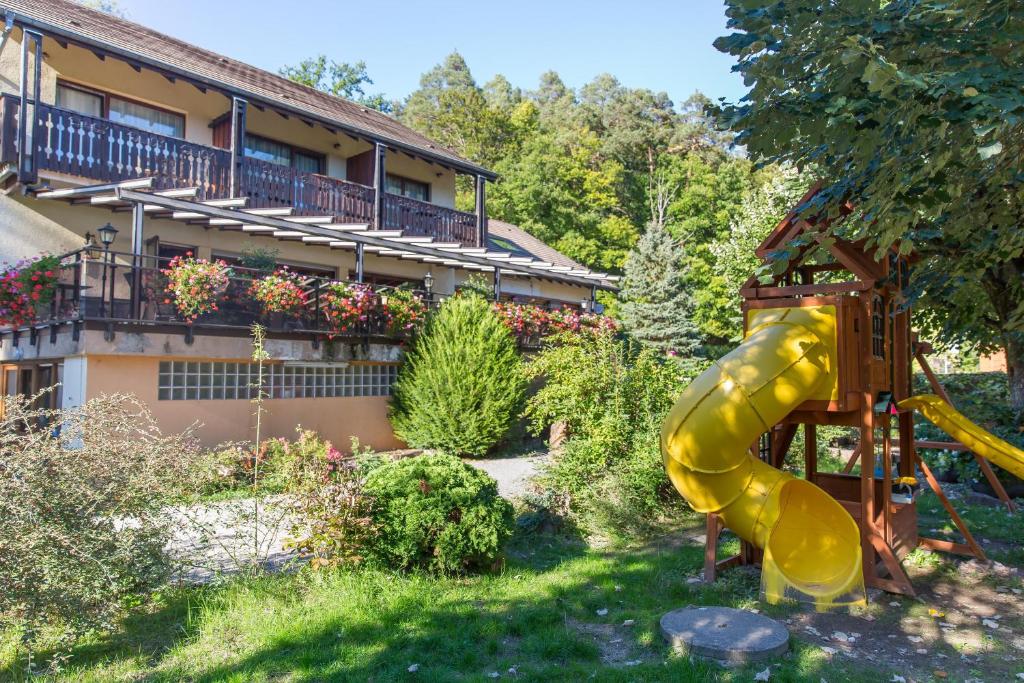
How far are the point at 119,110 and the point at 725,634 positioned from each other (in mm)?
15907

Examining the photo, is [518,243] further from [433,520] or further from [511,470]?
[433,520]

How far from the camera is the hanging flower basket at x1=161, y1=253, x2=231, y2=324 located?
12.0 meters

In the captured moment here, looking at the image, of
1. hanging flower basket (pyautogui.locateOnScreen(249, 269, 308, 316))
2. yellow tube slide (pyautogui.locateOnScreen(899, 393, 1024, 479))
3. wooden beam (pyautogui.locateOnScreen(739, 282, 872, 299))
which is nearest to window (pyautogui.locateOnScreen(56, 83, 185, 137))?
hanging flower basket (pyautogui.locateOnScreen(249, 269, 308, 316))

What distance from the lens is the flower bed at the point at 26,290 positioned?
1132 centimetres

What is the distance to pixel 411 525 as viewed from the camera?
255 inches

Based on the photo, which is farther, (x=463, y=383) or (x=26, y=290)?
(x=463, y=383)

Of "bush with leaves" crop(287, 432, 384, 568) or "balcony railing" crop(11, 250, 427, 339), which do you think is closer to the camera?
"bush with leaves" crop(287, 432, 384, 568)

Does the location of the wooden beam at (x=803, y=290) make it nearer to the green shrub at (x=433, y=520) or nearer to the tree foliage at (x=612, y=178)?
the green shrub at (x=433, y=520)

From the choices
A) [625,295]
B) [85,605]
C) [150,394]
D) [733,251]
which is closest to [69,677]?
[85,605]

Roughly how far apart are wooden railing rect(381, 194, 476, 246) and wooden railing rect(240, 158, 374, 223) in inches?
31.6

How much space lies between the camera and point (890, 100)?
14.9 ft

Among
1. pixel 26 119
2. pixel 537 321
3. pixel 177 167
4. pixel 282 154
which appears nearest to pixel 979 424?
pixel 537 321

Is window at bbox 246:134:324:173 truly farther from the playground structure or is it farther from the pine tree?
the pine tree

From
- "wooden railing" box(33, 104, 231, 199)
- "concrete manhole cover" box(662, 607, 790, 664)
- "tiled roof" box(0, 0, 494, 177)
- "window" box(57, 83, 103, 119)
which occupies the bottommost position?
"concrete manhole cover" box(662, 607, 790, 664)
